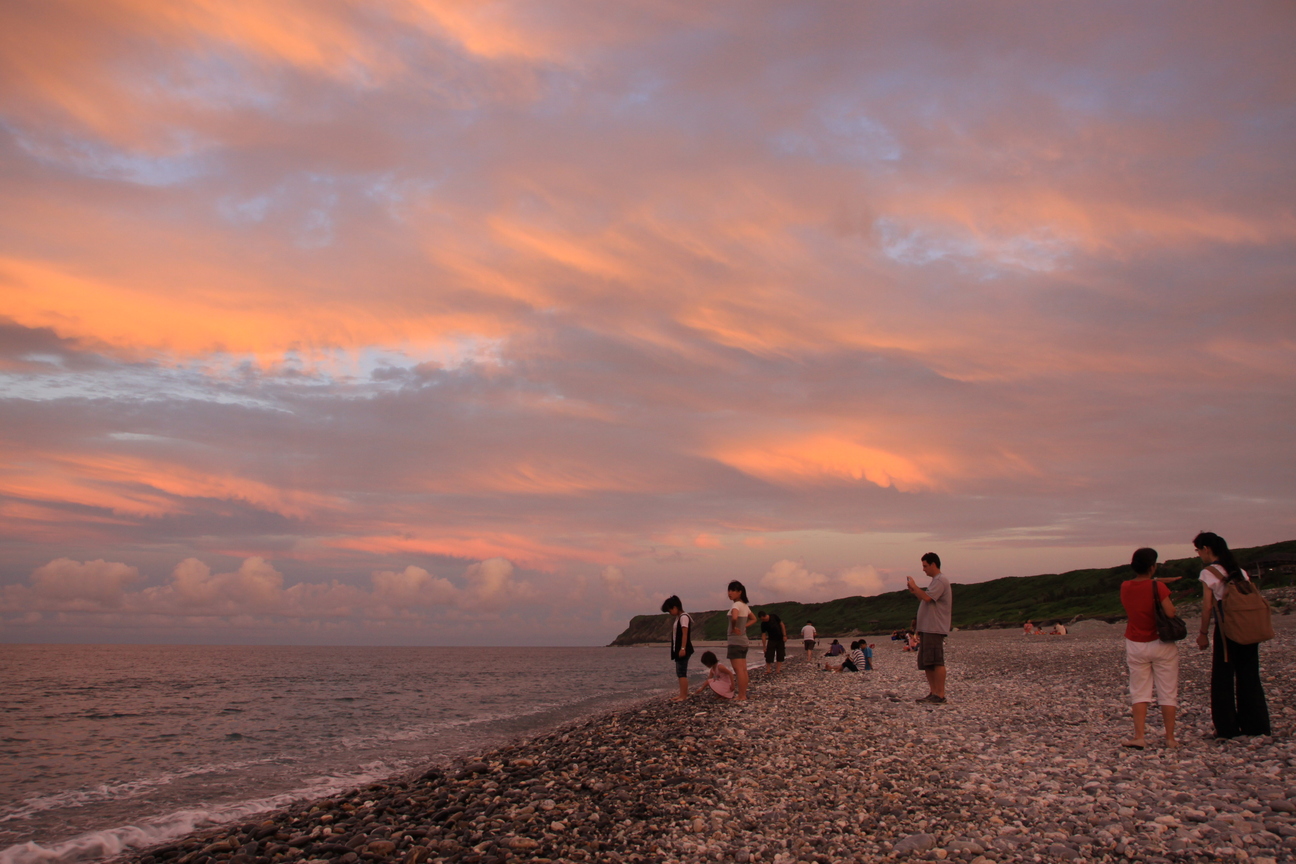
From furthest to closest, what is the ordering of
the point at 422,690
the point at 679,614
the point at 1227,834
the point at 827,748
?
the point at 422,690 < the point at 679,614 < the point at 827,748 < the point at 1227,834

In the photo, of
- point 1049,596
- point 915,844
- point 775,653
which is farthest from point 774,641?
point 1049,596

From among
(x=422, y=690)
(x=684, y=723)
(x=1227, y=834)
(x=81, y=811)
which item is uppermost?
(x=1227, y=834)

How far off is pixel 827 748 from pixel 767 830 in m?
4.55

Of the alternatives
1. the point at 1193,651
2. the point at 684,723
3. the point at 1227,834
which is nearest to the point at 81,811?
the point at 684,723

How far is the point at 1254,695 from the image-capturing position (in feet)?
35.2

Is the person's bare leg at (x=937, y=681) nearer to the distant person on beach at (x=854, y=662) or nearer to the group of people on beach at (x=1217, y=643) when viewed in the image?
the group of people on beach at (x=1217, y=643)

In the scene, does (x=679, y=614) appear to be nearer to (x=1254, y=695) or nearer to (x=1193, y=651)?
(x=1254, y=695)

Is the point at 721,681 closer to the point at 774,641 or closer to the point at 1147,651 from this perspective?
the point at 1147,651

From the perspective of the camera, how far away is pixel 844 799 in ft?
30.6

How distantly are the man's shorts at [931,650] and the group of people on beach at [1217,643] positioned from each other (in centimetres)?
515

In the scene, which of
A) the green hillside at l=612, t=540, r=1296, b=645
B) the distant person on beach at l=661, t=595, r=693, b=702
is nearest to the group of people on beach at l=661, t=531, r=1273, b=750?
the distant person on beach at l=661, t=595, r=693, b=702

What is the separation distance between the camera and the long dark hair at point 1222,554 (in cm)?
1045

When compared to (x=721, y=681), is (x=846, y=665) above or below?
below

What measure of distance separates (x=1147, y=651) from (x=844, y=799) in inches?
A: 215
